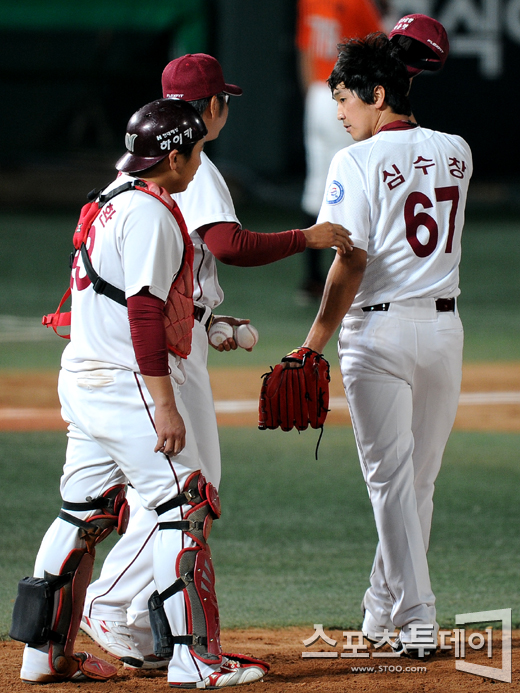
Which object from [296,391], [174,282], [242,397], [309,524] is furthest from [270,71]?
[174,282]

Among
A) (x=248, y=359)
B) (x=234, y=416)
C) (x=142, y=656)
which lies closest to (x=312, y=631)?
(x=142, y=656)

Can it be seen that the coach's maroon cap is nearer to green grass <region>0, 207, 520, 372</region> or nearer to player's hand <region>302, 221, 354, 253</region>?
player's hand <region>302, 221, 354, 253</region>

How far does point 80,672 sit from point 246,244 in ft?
4.27

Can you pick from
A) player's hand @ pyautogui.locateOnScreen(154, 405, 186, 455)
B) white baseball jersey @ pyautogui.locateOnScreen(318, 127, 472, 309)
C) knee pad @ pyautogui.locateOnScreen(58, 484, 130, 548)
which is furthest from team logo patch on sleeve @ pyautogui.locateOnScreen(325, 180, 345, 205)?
knee pad @ pyautogui.locateOnScreen(58, 484, 130, 548)

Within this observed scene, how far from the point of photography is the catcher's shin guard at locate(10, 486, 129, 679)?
119 inches

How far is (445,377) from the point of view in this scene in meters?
3.42

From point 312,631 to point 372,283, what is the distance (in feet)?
4.13

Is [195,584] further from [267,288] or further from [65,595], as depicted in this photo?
[267,288]

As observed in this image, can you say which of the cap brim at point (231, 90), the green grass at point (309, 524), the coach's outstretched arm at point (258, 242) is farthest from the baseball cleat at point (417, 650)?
the cap brim at point (231, 90)

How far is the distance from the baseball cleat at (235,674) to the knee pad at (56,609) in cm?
33

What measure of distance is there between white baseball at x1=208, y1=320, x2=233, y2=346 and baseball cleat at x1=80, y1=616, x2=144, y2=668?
928 millimetres

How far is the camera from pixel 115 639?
134 inches

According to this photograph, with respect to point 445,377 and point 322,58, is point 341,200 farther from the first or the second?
point 322,58

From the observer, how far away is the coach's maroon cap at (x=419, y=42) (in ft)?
11.5
